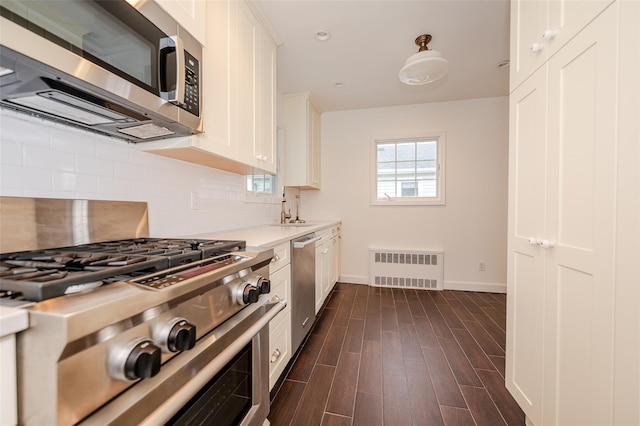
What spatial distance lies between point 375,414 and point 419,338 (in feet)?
3.17

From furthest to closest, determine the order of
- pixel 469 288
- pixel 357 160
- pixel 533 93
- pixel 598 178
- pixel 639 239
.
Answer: pixel 357 160 < pixel 469 288 < pixel 533 93 < pixel 598 178 < pixel 639 239

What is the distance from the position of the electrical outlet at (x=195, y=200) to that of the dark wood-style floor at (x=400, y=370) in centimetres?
124

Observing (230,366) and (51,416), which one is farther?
(230,366)

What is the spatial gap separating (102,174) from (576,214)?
74.0 inches

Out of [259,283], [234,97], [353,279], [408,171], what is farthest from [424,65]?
[353,279]

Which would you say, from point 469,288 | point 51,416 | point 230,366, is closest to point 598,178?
point 230,366

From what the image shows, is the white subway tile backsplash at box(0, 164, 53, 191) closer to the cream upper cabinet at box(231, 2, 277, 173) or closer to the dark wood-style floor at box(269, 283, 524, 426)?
the cream upper cabinet at box(231, 2, 277, 173)

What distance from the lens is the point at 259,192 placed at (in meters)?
2.62

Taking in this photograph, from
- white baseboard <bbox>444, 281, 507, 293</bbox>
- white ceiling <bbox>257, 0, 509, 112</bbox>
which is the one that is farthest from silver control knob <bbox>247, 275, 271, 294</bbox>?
Result: white baseboard <bbox>444, 281, 507, 293</bbox>

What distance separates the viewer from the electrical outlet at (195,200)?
1633mm

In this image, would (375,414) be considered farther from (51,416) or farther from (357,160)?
(357,160)

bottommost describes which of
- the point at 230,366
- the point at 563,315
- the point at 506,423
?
the point at 506,423

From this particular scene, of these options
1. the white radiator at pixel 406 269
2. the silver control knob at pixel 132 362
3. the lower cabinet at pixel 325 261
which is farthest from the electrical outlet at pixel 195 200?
the white radiator at pixel 406 269

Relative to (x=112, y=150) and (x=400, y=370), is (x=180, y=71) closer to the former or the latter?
(x=112, y=150)
